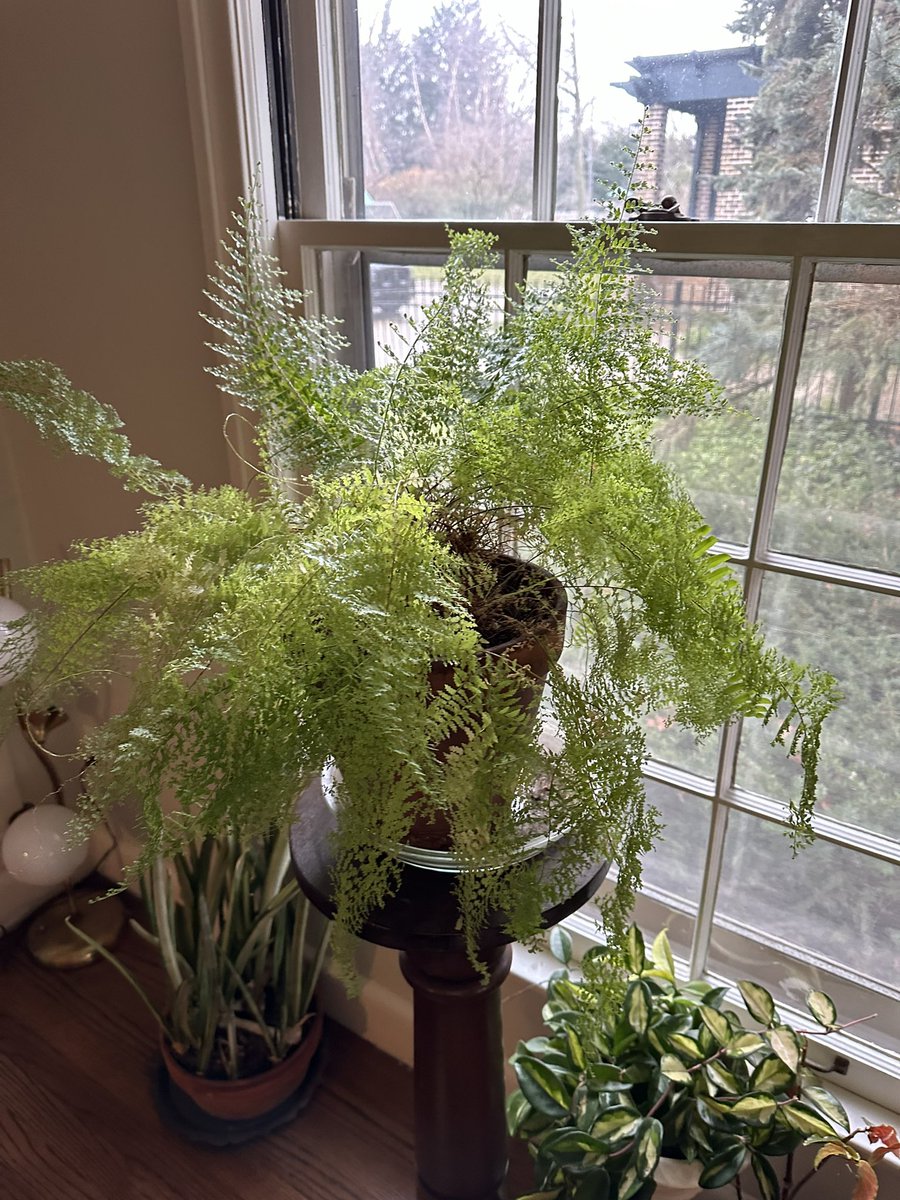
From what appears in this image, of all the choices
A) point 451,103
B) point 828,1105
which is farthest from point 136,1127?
point 451,103

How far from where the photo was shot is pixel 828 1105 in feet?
2.92


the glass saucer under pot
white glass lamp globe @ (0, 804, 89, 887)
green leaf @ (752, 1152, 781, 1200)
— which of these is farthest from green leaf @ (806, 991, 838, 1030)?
white glass lamp globe @ (0, 804, 89, 887)

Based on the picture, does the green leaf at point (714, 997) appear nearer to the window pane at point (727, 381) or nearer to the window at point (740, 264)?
the window at point (740, 264)

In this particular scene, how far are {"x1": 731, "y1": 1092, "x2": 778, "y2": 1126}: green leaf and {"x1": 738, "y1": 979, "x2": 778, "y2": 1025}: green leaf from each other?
0.10 meters

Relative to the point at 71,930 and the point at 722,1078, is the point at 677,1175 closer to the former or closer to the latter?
the point at 722,1078

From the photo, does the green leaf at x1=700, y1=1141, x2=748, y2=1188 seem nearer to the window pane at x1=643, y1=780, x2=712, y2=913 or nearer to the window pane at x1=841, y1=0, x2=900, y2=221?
the window pane at x1=643, y1=780, x2=712, y2=913

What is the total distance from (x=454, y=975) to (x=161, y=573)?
0.44 m

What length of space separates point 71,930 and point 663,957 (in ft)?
3.79

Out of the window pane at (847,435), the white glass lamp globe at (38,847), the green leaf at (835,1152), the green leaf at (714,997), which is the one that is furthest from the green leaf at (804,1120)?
the white glass lamp globe at (38,847)

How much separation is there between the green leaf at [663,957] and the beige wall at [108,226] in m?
0.84

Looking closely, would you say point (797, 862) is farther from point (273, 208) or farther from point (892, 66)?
point (273, 208)

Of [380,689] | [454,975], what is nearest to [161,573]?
[380,689]

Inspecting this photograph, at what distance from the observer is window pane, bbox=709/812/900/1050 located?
3.27ft

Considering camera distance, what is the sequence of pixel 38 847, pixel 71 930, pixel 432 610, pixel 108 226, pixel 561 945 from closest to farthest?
pixel 432 610 < pixel 561 945 < pixel 108 226 < pixel 38 847 < pixel 71 930
